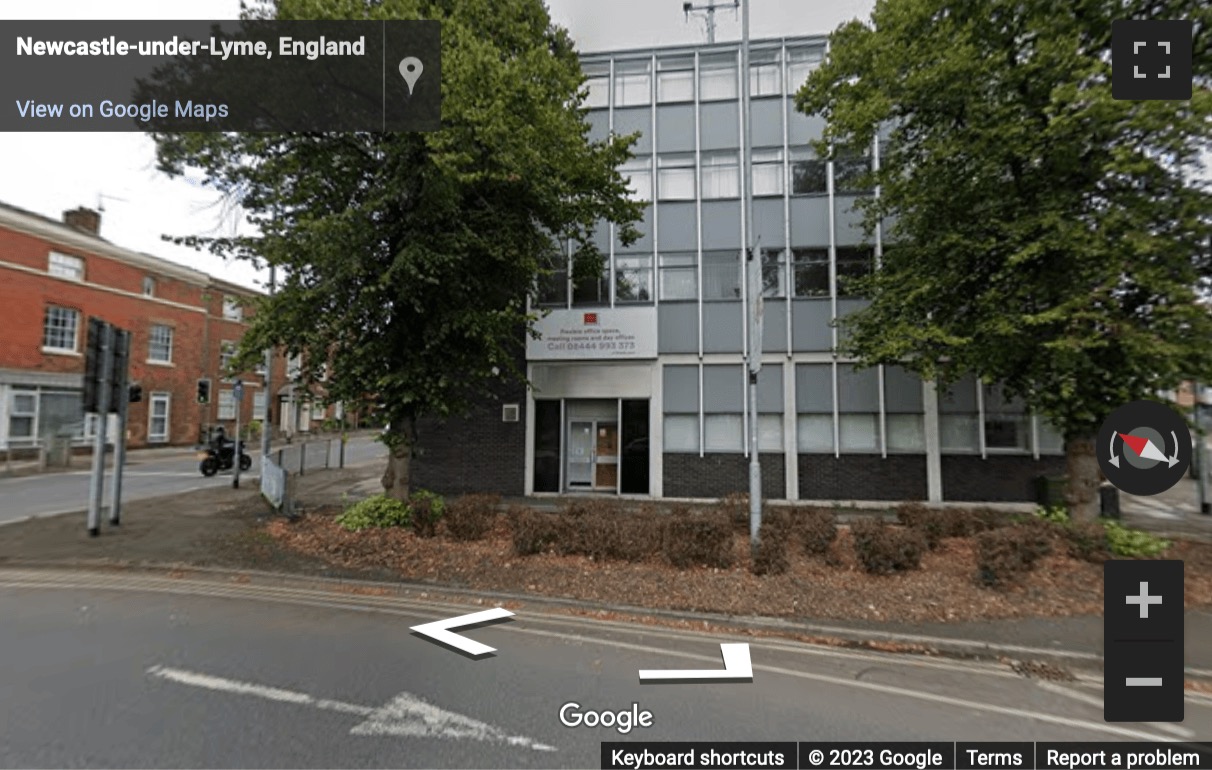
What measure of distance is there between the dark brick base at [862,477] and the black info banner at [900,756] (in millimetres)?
11034

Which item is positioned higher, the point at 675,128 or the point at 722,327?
the point at 675,128

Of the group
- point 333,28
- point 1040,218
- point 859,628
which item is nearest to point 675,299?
point 1040,218

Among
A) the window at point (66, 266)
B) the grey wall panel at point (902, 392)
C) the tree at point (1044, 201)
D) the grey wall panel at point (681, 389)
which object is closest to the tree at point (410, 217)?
the tree at point (1044, 201)

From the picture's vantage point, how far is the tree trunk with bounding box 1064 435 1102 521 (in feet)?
28.7

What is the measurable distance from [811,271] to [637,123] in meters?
6.52

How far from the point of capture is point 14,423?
22.4 m

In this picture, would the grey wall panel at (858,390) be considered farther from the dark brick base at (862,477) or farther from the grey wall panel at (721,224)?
the grey wall panel at (721,224)

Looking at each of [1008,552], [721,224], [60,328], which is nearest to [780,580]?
[1008,552]

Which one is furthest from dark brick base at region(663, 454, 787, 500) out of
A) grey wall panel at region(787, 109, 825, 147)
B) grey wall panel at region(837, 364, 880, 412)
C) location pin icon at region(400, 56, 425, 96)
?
location pin icon at region(400, 56, 425, 96)

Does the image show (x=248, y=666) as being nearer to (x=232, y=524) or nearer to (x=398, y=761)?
(x=398, y=761)

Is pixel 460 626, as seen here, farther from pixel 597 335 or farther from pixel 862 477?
pixel 862 477

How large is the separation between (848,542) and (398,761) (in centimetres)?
694

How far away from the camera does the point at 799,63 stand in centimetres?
1537

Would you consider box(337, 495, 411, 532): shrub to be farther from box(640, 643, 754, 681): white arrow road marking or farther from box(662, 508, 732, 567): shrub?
box(640, 643, 754, 681): white arrow road marking
